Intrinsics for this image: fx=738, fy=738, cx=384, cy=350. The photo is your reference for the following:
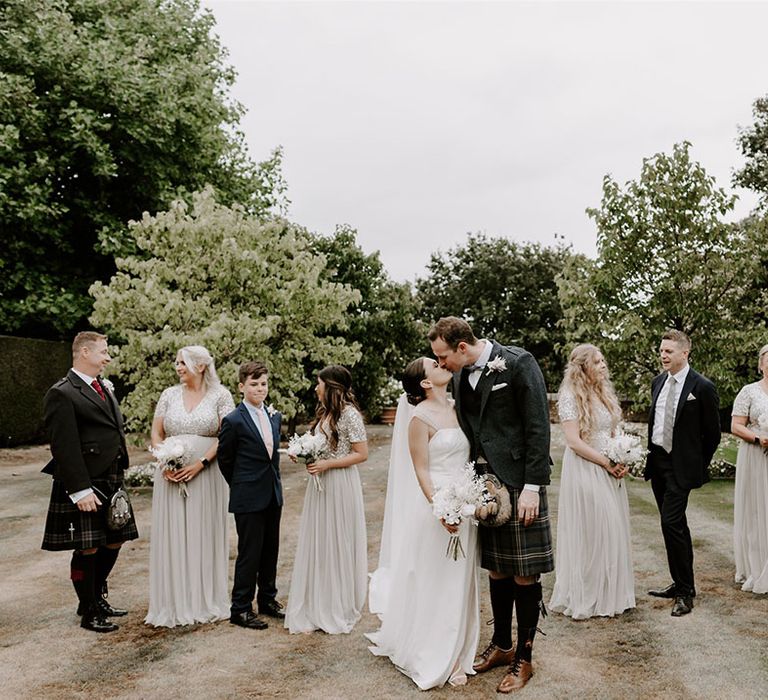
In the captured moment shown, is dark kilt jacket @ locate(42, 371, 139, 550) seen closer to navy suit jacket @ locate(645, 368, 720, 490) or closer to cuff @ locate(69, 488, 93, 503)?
cuff @ locate(69, 488, 93, 503)

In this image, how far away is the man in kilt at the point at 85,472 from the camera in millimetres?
5802

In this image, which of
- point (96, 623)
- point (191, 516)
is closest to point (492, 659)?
point (191, 516)

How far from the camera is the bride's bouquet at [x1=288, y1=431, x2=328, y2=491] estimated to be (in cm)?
600

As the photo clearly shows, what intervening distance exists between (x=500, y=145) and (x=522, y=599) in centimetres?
1822

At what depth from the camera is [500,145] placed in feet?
69.8

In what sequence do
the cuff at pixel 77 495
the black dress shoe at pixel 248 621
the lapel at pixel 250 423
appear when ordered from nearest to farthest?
the cuff at pixel 77 495
the black dress shoe at pixel 248 621
the lapel at pixel 250 423

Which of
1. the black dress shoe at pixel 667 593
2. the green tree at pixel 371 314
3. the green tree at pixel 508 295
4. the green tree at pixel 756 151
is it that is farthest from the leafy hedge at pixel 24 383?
the green tree at pixel 508 295

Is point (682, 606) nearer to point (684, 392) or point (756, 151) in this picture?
point (684, 392)

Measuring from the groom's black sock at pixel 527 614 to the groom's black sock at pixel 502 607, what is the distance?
0.13 meters

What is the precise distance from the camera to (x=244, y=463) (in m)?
6.08

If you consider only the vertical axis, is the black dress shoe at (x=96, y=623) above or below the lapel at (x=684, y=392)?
below

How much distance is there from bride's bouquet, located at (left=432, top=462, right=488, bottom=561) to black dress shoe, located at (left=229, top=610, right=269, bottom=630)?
2183 mm

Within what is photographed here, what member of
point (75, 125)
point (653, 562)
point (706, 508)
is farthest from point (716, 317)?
point (75, 125)

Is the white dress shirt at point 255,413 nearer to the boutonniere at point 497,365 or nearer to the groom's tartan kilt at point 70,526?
the groom's tartan kilt at point 70,526
